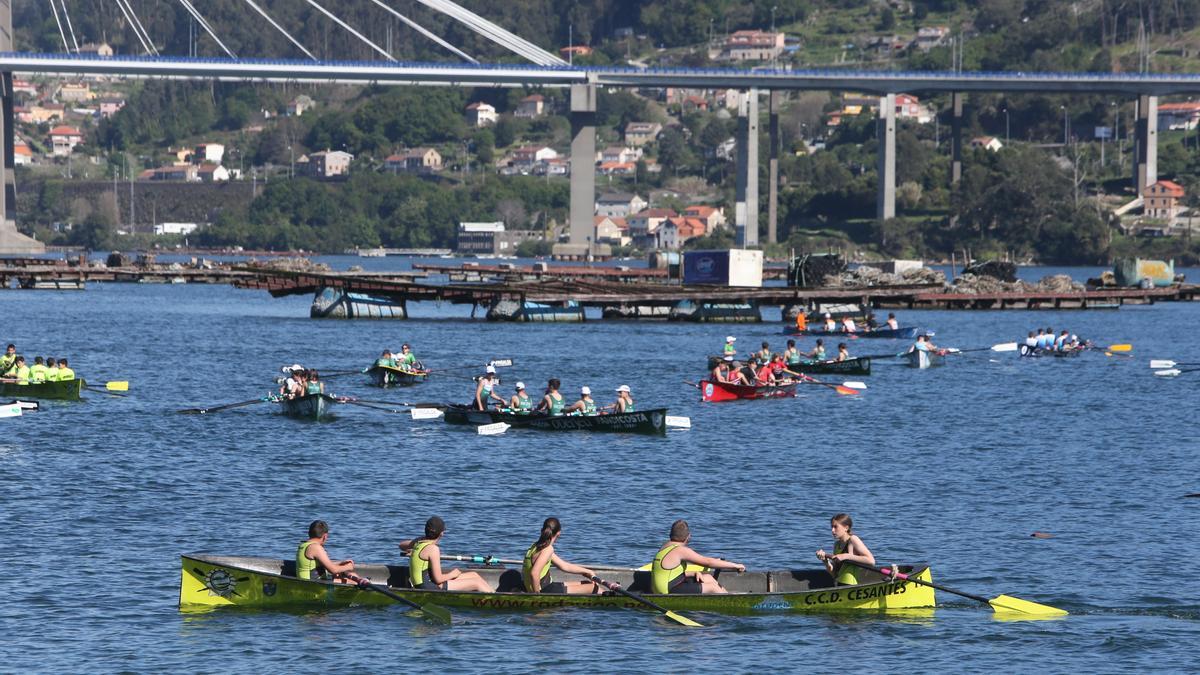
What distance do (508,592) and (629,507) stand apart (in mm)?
10191

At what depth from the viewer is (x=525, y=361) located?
72.9 m

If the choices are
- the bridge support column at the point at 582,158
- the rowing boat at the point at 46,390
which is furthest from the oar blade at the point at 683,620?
the bridge support column at the point at 582,158

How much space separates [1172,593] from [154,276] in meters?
107

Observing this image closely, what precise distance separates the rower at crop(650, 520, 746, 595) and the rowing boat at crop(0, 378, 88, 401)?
29.5 m

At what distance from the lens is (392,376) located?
2306 inches

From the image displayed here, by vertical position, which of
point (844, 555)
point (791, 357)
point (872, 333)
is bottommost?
point (844, 555)

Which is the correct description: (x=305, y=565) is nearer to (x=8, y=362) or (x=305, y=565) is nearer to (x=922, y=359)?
(x=8, y=362)

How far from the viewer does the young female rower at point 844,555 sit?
26562 millimetres

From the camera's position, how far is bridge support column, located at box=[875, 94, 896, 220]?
194375 mm

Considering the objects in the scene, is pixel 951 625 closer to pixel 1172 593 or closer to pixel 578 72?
pixel 1172 593

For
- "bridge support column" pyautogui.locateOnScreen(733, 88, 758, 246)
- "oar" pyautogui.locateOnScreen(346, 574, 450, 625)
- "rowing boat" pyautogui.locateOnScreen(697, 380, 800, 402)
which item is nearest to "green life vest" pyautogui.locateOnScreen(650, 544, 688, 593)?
"oar" pyautogui.locateOnScreen(346, 574, 450, 625)

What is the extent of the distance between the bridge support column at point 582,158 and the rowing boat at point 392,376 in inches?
5166

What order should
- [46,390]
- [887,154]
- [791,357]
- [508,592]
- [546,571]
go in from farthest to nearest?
[887,154], [791,357], [46,390], [508,592], [546,571]

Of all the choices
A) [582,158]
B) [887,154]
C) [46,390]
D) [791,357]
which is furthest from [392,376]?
[887,154]
